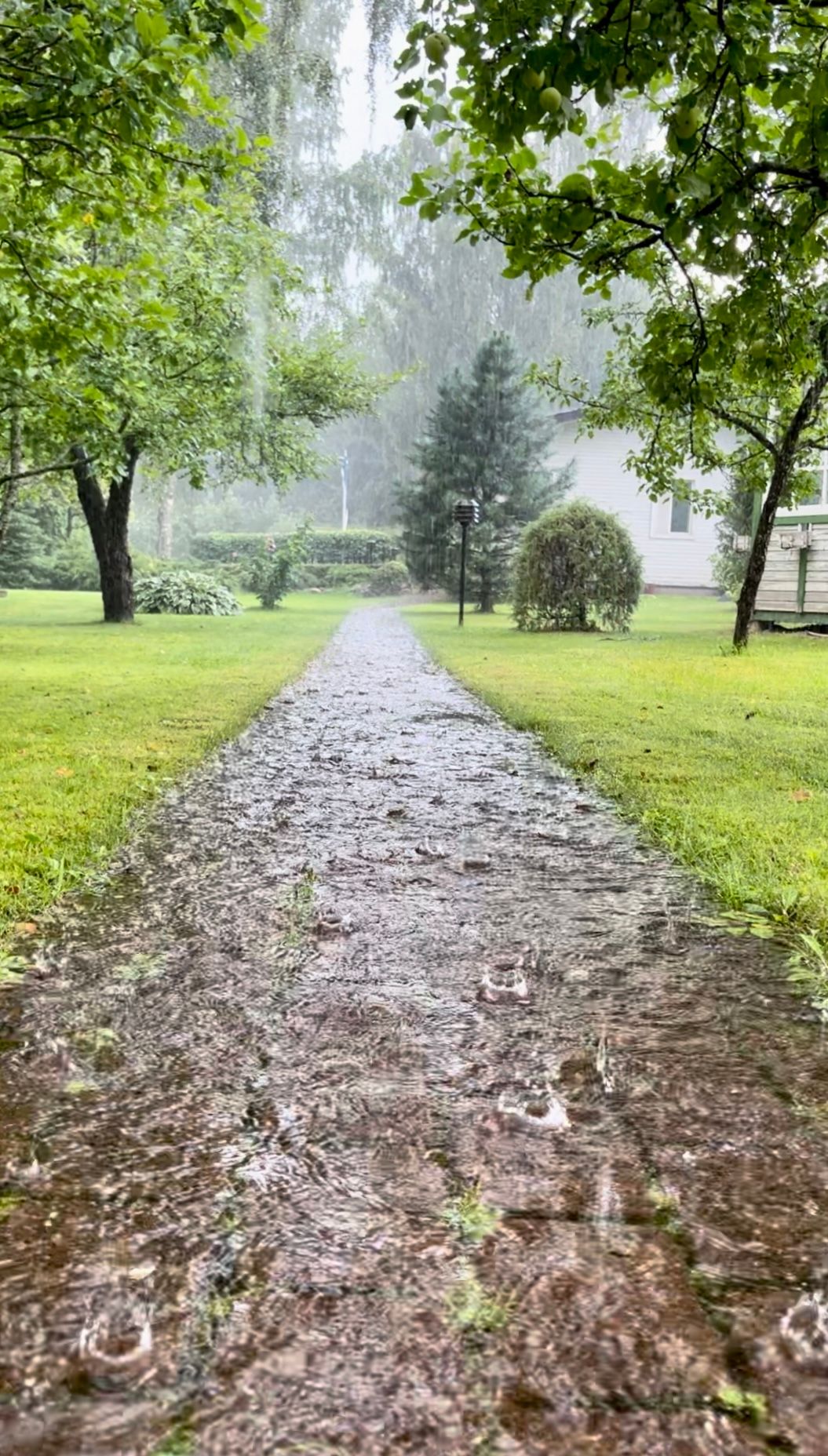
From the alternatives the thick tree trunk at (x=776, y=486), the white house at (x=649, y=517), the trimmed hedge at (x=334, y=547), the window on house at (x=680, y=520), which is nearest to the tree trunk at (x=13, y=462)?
the thick tree trunk at (x=776, y=486)

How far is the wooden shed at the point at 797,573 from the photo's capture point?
50.9 ft

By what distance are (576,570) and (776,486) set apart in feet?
18.7

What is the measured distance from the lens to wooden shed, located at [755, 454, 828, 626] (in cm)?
1550

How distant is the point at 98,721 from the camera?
693cm

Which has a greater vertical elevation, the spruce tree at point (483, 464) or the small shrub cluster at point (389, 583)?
the spruce tree at point (483, 464)

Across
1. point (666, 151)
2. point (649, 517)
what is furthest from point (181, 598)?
point (666, 151)

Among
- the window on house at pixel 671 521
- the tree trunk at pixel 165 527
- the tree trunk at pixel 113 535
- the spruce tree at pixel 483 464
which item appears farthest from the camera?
the tree trunk at pixel 165 527

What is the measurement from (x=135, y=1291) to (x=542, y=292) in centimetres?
5053

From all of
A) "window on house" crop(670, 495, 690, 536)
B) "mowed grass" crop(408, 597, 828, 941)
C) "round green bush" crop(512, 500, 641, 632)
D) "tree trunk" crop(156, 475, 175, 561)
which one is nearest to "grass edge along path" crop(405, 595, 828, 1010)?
"mowed grass" crop(408, 597, 828, 941)

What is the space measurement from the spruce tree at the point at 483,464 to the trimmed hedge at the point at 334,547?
1276 centimetres

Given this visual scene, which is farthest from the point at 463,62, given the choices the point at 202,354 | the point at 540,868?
the point at 202,354

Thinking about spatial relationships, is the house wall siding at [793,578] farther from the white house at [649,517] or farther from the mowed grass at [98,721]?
the white house at [649,517]

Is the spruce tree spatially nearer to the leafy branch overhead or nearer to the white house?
the white house

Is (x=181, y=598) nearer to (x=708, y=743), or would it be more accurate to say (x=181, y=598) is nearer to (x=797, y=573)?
(x=797, y=573)
